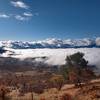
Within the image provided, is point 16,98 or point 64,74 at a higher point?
point 64,74

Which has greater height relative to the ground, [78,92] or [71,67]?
[71,67]

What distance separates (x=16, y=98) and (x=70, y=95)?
31.3m

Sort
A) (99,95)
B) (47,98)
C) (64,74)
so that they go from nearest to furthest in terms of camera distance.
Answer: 1. (99,95)
2. (47,98)
3. (64,74)

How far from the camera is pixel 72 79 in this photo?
616ft

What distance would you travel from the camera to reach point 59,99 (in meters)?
150

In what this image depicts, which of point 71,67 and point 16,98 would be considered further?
point 71,67

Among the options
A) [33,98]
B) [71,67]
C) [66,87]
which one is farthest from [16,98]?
[71,67]

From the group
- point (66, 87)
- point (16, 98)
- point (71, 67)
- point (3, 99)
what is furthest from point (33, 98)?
point (71, 67)

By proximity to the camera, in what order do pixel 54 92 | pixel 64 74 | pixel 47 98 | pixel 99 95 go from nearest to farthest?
pixel 99 95 → pixel 47 98 → pixel 54 92 → pixel 64 74

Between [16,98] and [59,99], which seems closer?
[59,99]

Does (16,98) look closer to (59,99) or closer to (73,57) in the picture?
(59,99)

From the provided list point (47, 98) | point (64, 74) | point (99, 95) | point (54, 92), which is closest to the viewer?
point (99, 95)

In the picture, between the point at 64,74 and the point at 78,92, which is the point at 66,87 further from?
the point at 78,92

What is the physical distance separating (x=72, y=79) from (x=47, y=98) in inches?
1498
